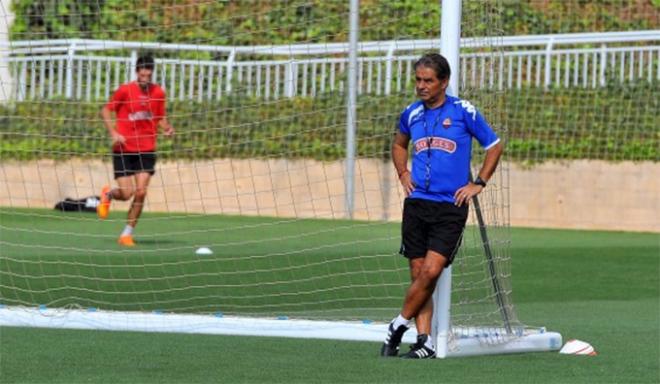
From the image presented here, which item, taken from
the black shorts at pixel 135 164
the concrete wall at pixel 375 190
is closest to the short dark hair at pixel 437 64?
the black shorts at pixel 135 164

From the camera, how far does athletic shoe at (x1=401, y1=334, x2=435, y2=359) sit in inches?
368

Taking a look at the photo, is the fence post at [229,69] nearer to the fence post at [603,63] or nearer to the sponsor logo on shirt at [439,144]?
the fence post at [603,63]

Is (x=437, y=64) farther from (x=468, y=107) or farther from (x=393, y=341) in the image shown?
(x=393, y=341)

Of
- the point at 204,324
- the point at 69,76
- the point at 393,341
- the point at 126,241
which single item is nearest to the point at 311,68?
the point at 69,76

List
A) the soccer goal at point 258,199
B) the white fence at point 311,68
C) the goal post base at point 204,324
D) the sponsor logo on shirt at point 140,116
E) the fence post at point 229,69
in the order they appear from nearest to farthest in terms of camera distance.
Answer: the goal post base at point 204,324, the soccer goal at point 258,199, the sponsor logo on shirt at point 140,116, the white fence at point 311,68, the fence post at point 229,69

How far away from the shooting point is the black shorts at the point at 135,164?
1633 centimetres

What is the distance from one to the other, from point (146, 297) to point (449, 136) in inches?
144

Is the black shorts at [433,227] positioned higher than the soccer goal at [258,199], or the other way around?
the black shorts at [433,227]

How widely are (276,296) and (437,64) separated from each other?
3.56m

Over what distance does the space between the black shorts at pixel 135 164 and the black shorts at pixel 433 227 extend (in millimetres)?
6751

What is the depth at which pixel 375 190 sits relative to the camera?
68.8 ft

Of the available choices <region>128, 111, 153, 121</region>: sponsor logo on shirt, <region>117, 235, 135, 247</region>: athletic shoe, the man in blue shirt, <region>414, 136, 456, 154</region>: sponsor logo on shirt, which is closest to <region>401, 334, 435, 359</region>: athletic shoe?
the man in blue shirt

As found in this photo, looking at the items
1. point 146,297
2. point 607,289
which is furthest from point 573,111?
point 146,297

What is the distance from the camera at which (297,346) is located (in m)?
9.70
